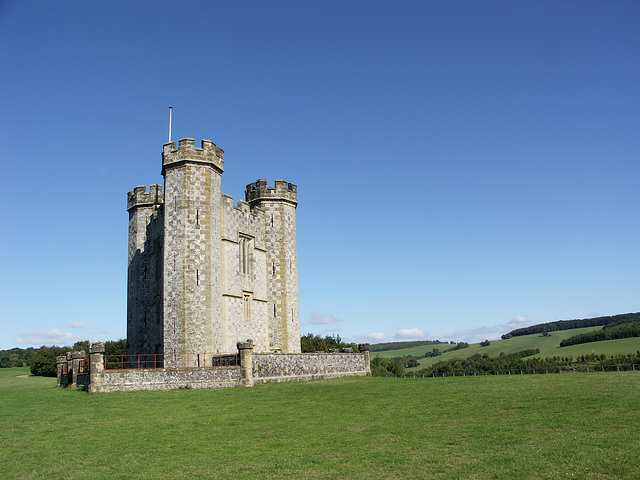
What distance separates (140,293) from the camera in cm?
3650

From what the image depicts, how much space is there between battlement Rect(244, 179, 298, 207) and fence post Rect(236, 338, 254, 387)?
47.7 ft

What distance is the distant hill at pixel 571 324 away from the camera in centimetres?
12400

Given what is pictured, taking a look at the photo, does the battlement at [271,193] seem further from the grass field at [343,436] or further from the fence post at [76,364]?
the grass field at [343,436]

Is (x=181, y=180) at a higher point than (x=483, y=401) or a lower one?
higher

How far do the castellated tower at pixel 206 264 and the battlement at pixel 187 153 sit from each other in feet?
0.20

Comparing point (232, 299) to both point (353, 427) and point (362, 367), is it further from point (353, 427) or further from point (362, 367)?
point (353, 427)

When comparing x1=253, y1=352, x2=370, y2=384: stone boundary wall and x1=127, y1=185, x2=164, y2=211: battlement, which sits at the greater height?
x1=127, y1=185, x2=164, y2=211: battlement

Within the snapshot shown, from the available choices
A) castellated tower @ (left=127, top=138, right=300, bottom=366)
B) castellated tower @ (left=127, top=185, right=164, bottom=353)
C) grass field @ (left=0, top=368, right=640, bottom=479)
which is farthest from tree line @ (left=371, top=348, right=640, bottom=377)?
grass field @ (left=0, top=368, right=640, bottom=479)

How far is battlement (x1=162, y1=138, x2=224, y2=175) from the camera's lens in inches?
1202

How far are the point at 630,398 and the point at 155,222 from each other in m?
29.4

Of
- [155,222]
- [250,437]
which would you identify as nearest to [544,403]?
[250,437]

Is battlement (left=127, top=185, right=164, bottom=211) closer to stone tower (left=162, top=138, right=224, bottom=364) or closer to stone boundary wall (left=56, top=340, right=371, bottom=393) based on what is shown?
stone tower (left=162, top=138, right=224, bottom=364)

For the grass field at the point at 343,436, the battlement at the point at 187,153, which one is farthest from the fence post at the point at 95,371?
the battlement at the point at 187,153

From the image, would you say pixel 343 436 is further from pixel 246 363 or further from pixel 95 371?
pixel 95 371
